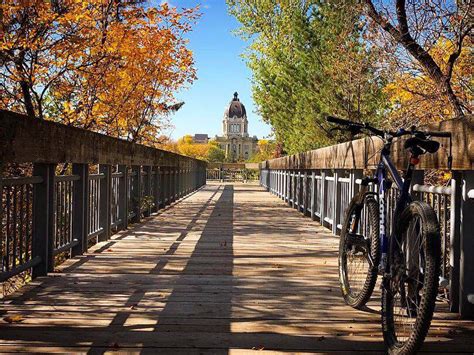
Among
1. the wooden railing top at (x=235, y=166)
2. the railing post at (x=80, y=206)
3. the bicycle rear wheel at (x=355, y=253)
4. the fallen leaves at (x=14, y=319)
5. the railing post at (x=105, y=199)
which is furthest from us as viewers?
the wooden railing top at (x=235, y=166)

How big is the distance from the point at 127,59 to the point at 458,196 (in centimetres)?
894

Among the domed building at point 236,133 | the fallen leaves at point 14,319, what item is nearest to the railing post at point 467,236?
the fallen leaves at point 14,319

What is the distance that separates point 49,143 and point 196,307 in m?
1.48

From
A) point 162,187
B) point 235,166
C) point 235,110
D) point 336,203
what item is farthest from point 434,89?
point 235,110

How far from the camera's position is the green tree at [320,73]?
1238 centimetres

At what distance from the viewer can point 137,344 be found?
8.41 feet

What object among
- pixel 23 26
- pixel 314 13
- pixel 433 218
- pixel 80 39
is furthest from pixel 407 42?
pixel 314 13

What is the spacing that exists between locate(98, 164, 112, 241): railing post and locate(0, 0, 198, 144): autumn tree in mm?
2512

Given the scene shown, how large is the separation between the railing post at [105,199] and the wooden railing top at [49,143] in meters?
0.15

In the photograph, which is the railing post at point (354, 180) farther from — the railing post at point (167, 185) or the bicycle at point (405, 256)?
the railing post at point (167, 185)

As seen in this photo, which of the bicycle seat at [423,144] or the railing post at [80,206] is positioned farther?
the railing post at [80,206]

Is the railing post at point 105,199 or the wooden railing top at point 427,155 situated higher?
the wooden railing top at point 427,155

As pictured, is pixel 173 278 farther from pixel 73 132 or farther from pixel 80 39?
pixel 80 39

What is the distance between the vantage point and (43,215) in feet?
13.0
